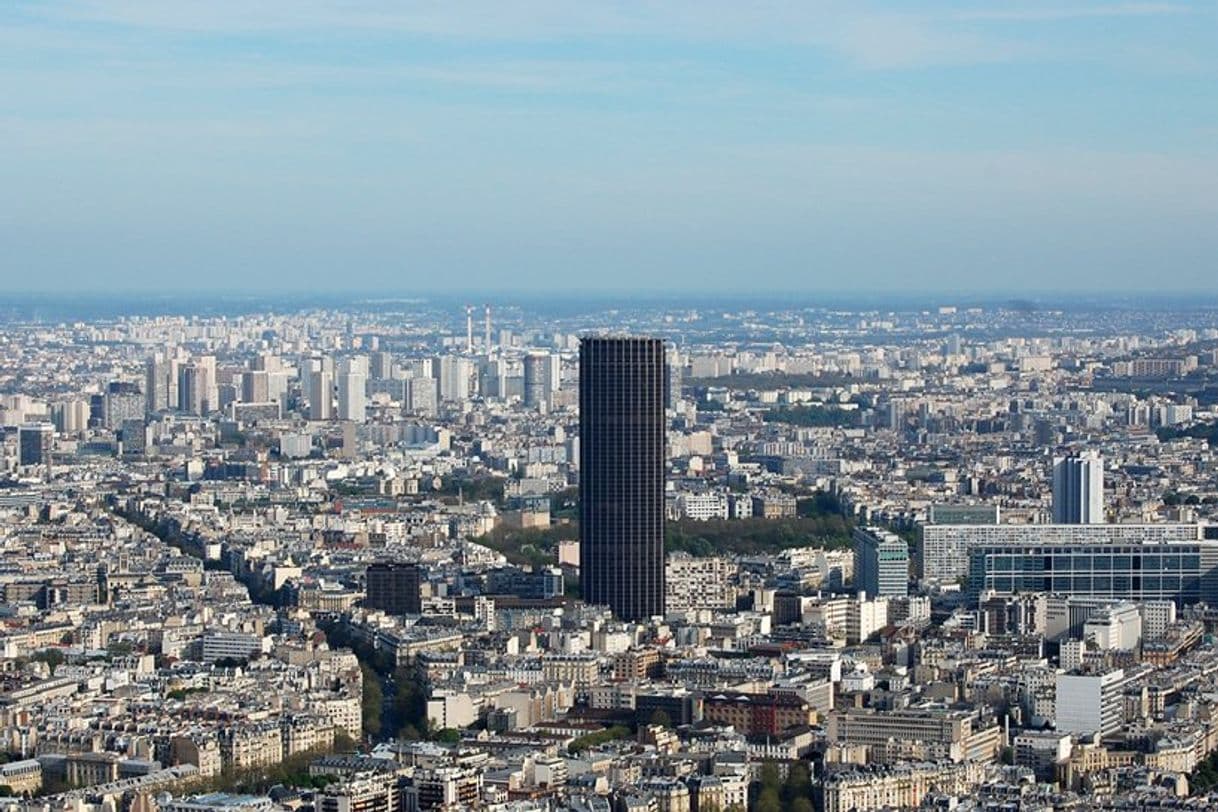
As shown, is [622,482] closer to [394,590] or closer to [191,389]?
[394,590]

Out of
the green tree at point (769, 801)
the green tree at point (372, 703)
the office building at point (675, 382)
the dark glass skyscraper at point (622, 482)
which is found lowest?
the green tree at point (372, 703)

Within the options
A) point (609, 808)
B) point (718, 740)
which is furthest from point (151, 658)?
point (609, 808)

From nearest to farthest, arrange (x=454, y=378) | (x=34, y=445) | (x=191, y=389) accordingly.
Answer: (x=34, y=445) → (x=191, y=389) → (x=454, y=378)

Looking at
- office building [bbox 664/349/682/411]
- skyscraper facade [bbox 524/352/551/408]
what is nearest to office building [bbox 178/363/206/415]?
skyscraper facade [bbox 524/352/551/408]

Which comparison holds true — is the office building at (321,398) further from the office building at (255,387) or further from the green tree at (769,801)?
the green tree at (769,801)

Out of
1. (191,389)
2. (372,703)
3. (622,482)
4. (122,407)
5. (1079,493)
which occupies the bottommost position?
(372,703)

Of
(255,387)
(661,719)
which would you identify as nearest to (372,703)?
(661,719)

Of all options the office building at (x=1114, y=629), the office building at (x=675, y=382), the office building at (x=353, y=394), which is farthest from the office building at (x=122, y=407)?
the office building at (x=1114, y=629)

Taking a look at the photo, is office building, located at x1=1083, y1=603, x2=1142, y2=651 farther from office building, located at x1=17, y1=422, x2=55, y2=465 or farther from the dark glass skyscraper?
office building, located at x1=17, y1=422, x2=55, y2=465
